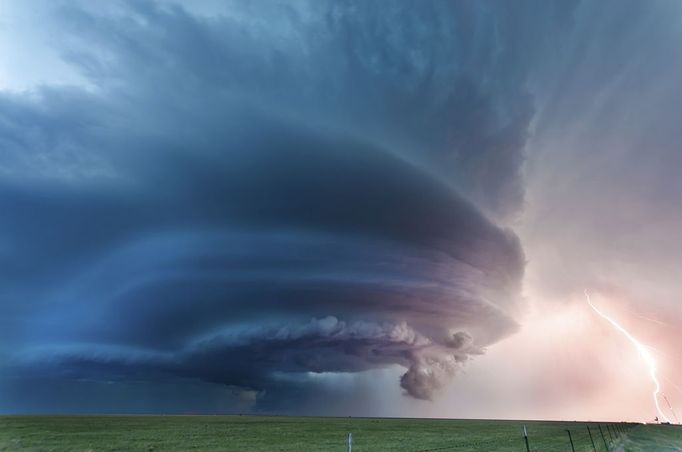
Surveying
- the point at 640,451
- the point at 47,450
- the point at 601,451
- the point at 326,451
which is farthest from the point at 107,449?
the point at 640,451

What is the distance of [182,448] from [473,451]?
31.8 m

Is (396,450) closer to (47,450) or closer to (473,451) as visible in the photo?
(473,451)

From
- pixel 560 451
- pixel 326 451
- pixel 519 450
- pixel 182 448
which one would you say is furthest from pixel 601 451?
pixel 182 448

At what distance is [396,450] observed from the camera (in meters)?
45.7

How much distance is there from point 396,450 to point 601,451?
1969cm

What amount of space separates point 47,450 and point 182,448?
1407 centimetres

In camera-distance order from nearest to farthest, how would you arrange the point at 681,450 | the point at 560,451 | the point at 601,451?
the point at 601,451
the point at 560,451
the point at 681,450

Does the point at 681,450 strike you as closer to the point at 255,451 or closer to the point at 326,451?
the point at 326,451

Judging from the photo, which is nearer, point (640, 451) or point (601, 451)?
point (601, 451)

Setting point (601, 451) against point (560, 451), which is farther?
point (560, 451)

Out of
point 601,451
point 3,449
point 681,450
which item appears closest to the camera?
point 601,451

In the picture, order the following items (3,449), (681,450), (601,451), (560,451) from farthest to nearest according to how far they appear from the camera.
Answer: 1. (681,450)
2. (3,449)
3. (560,451)
4. (601,451)

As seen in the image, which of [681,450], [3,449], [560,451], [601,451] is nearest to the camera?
[601,451]

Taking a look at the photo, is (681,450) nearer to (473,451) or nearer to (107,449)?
(473,451)
